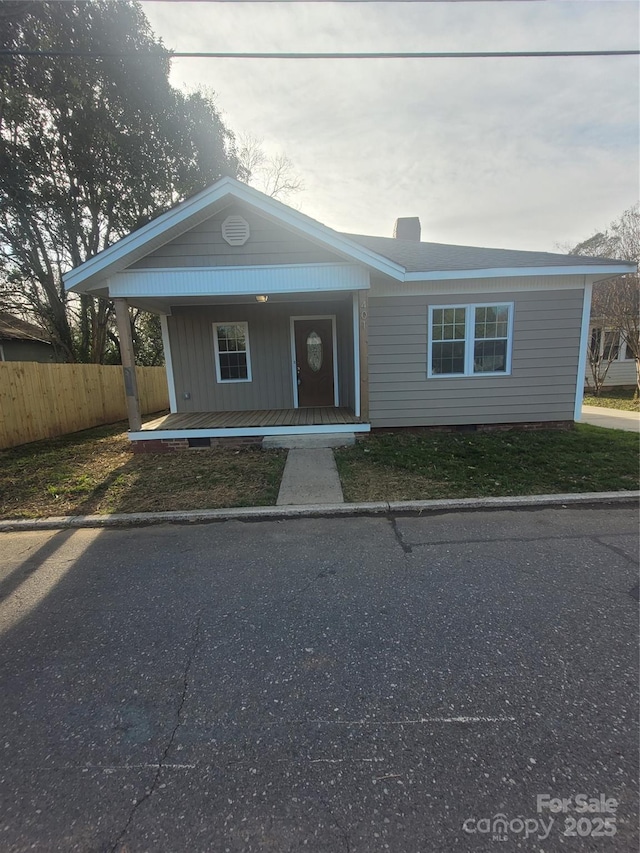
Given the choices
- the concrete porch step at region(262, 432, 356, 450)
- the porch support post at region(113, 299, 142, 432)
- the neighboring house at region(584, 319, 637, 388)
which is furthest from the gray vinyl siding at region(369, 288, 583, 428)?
the neighboring house at region(584, 319, 637, 388)

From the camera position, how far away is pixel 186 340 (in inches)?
376

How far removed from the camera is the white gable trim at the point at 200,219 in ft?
21.9

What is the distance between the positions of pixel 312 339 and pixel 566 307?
213 inches

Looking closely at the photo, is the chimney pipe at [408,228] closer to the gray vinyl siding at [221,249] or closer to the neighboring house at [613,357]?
the gray vinyl siding at [221,249]

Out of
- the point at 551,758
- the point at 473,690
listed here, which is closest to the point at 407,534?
the point at 473,690

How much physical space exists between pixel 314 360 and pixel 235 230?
361 cm

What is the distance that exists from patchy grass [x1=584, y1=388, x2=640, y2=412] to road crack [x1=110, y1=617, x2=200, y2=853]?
13.8 metres

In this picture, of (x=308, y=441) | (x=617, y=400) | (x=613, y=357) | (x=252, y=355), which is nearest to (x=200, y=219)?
(x=252, y=355)

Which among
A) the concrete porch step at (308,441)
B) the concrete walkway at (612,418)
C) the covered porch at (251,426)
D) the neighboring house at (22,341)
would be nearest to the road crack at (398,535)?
the concrete porch step at (308,441)

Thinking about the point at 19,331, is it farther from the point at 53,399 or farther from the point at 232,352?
the point at 232,352

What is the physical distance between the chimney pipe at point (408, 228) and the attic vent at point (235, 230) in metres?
7.10

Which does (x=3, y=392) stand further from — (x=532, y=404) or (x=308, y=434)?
(x=532, y=404)

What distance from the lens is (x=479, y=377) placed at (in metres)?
8.18

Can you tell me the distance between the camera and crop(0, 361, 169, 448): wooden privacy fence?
8.41 metres
